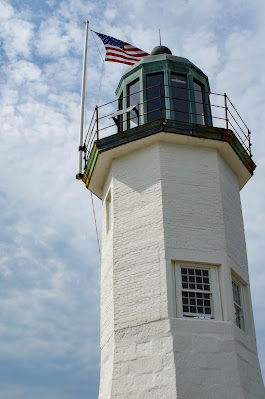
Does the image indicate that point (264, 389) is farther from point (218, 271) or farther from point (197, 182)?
point (197, 182)

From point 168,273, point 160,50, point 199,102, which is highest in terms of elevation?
point 160,50

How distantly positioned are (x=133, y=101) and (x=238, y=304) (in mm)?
7844

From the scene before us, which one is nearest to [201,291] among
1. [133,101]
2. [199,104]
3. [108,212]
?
[108,212]

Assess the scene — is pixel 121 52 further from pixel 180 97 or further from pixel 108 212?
A: pixel 108 212

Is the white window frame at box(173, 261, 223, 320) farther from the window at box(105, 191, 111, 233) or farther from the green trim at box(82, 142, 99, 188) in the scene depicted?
the green trim at box(82, 142, 99, 188)

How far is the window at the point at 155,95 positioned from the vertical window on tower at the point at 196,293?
5.67 m

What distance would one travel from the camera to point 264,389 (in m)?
16.9

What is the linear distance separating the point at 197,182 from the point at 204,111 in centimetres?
349

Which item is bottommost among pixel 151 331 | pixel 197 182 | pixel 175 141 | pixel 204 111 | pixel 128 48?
pixel 151 331

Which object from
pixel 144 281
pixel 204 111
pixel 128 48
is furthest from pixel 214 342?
pixel 128 48

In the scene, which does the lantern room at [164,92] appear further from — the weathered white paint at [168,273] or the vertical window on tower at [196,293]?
the vertical window on tower at [196,293]

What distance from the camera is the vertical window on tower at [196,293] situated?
657 inches

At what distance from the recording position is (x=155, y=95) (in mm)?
20438

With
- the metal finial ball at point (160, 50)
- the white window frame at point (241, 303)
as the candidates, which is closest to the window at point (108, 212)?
the white window frame at point (241, 303)
